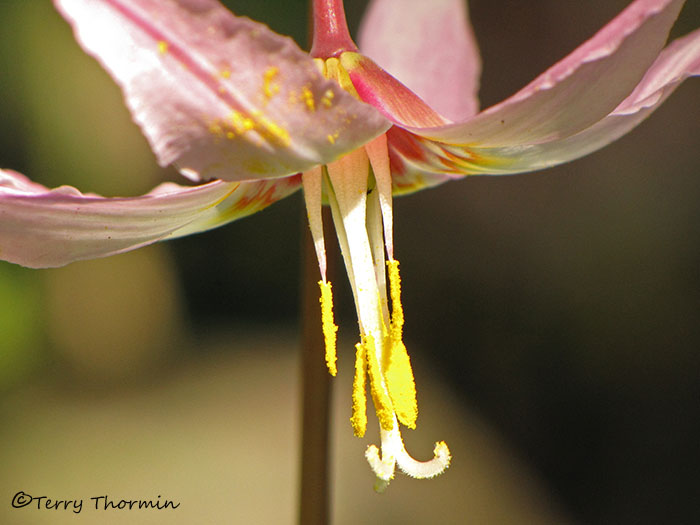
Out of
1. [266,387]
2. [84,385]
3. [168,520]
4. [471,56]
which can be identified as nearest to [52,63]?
[84,385]

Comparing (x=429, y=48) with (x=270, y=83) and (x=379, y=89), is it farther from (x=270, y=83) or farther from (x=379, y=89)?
(x=270, y=83)

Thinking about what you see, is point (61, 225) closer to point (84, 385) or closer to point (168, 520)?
point (168, 520)

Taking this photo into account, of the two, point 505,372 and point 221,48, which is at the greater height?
point 505,372

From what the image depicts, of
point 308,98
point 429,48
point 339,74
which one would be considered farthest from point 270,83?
point 429,48

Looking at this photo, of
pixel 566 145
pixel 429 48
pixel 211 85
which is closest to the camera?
pixel 211 85

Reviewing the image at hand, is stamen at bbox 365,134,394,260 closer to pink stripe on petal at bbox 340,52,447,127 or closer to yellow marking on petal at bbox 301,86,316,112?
pink stripe on petal at bbox 340,52,447,127
